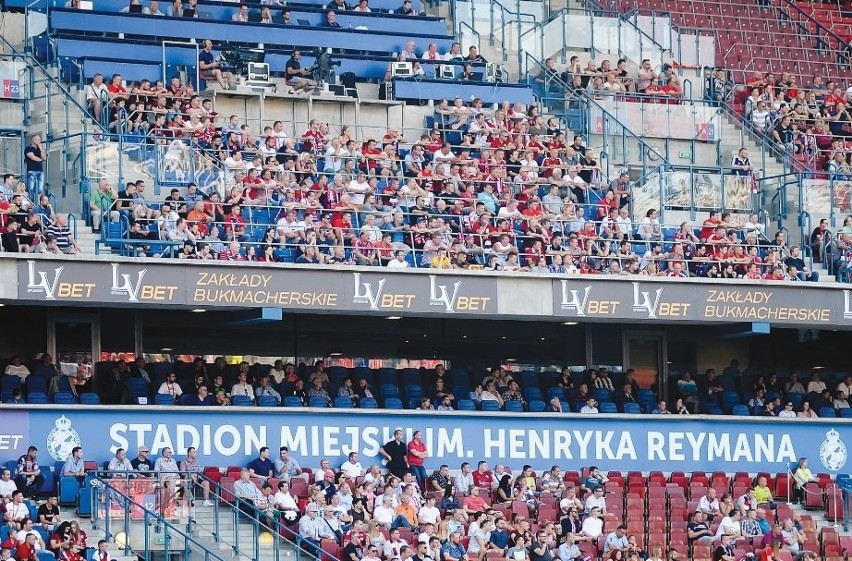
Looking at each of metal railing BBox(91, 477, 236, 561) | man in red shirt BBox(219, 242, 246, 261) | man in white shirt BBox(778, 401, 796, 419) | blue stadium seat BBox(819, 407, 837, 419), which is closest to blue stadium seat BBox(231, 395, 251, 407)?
man in red shirt BBox(219, 242, 246, 261)

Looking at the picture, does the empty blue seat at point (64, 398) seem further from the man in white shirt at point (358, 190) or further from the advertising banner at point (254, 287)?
the man in white shirt at point (358, 190)

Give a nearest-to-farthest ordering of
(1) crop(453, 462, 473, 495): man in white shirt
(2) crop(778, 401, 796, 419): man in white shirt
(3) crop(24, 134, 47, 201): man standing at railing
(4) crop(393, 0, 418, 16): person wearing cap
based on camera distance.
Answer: (1) crop(453, 462, 473, 495): man in white shirt < (3) crop(24, 134, 47, 201): man standing at railing < (2) crop(778, 401, 796, 419): man in white shirt < (4) crop(393, 0, 418, 16): person wearing cap

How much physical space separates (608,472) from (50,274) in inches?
329

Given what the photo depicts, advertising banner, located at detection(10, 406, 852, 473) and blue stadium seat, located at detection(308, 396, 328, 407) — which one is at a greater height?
blue stadium seat, located at detection(308, 396, 328, 407)

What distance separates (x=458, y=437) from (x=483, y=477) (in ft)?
4.01

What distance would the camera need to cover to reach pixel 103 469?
81.3 feet

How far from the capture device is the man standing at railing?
1070 inches

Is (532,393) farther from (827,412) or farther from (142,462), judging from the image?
(142,462)

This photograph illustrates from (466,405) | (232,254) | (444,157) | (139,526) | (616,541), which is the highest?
(444,157)

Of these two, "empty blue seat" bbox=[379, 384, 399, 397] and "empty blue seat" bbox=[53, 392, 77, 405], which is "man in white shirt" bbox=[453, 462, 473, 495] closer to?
"empty blue seat" bbox=[379, 384, 399, 397]

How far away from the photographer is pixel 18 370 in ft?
86.8

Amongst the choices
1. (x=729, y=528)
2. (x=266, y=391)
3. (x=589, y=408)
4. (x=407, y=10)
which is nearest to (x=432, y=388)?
(x=589, y=408)

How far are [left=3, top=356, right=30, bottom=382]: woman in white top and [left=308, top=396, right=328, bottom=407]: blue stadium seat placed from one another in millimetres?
3824

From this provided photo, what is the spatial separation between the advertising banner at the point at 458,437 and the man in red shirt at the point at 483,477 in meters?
1.05
